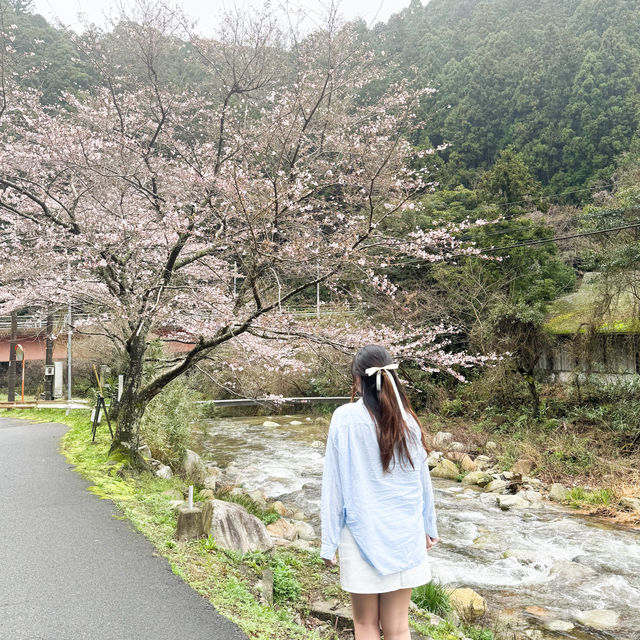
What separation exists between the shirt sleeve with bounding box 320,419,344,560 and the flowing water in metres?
3.69

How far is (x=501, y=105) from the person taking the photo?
27.9m

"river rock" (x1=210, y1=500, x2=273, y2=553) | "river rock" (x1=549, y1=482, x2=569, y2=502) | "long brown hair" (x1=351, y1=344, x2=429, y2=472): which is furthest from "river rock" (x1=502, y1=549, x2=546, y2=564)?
"long brown hair" (x1=351, y1=344, x2=429, y2=472)

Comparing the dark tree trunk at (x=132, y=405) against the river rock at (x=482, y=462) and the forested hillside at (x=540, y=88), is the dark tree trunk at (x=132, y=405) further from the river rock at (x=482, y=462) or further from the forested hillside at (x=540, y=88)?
the forested hillside at (x=540, y=88)

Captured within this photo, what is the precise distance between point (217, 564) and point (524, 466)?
27.7 ft

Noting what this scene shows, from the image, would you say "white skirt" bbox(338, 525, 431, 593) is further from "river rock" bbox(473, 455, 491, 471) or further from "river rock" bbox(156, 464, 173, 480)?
"river rock" bbox(473, 455, 491, 471)

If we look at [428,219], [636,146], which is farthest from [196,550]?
[636,146]

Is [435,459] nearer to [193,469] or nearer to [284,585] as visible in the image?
[193,469]

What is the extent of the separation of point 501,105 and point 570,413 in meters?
21.2

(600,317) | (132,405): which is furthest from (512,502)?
(132,405)

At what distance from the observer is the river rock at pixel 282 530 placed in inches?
242

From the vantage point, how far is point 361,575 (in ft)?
6.64

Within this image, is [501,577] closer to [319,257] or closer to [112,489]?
[319,257]

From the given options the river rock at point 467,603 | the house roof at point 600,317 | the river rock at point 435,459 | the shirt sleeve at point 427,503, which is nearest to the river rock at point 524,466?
the river rock at point 435,459

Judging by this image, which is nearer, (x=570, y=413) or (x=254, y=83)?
(x=254, y=83)
